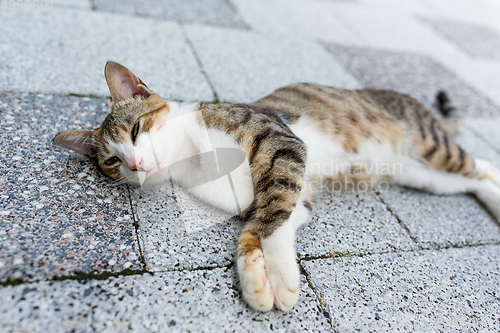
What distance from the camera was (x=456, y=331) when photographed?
5.56 feet

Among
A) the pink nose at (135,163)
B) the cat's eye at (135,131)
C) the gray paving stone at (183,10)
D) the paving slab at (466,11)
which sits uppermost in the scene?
the paving slab at (466,11)

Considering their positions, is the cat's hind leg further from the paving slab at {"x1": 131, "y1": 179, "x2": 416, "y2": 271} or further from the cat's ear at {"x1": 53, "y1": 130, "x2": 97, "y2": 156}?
the cat's ear at {"x1": 53, "y1": 130, "x2": 97, "y2": 156}

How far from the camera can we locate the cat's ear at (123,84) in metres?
2.14

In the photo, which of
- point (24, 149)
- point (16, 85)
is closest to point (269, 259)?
point (24, 149)

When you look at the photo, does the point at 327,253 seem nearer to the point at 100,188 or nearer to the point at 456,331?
Answer: the point at 456,331

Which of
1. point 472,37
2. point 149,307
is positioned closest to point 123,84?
point 149,307

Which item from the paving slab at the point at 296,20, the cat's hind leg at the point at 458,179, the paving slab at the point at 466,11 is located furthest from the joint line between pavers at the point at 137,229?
the paving slab at the point at 466,11

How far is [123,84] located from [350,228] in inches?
69.4

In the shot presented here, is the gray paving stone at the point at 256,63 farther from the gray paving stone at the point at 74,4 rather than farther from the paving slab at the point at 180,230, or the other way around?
the paving slab at the point at 180,230

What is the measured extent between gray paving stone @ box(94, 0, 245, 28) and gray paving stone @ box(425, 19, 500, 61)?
3784 mm

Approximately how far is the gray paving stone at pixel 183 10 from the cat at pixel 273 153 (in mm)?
2186

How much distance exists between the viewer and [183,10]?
4.48 meters

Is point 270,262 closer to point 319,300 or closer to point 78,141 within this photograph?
point 319,300

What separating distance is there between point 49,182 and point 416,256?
88.0 inches
